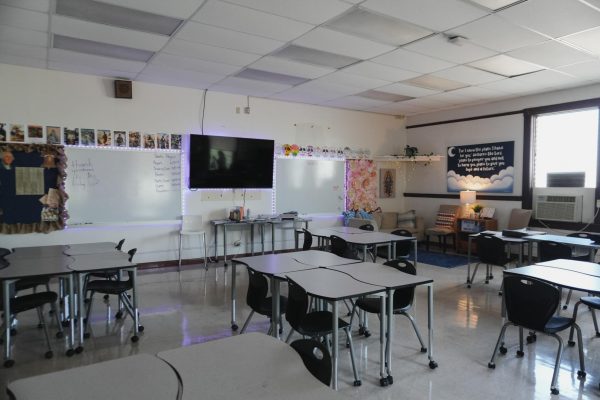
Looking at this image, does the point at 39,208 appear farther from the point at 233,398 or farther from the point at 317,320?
the point at 233,398

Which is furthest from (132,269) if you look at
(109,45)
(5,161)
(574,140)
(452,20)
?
(574,140)

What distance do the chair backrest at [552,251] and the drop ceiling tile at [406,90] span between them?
3146 mm

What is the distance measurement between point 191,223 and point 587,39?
6056mm

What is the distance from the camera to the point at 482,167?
26.5 feet

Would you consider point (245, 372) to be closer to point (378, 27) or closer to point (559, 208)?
point (378, 27)

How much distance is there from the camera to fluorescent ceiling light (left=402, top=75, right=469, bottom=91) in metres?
6.14

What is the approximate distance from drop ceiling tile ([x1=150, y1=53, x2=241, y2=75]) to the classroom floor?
307 centimetres

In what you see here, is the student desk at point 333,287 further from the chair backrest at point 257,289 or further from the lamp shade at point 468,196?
the lamp shade at point 468,196

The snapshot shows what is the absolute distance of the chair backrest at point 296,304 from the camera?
2.80m

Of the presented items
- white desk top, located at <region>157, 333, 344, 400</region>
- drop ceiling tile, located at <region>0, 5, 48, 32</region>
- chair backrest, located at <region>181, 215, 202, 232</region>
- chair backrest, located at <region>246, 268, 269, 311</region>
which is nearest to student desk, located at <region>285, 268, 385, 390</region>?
chair backrest, located at <region>246, 268, 269, 311</region>

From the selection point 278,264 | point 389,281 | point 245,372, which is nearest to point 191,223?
point 278,264

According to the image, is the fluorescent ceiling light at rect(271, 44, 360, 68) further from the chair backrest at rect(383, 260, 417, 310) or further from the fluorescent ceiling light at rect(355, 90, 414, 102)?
the chair backrest at rect(383, 260, 417, 310)

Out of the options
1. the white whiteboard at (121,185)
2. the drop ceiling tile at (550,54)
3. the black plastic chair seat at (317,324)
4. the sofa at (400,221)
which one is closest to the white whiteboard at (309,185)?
the sofa at (400,221)

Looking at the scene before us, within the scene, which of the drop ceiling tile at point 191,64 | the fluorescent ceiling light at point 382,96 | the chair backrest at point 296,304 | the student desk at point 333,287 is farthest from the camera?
the fluorescent ceiling light at point 382,96
